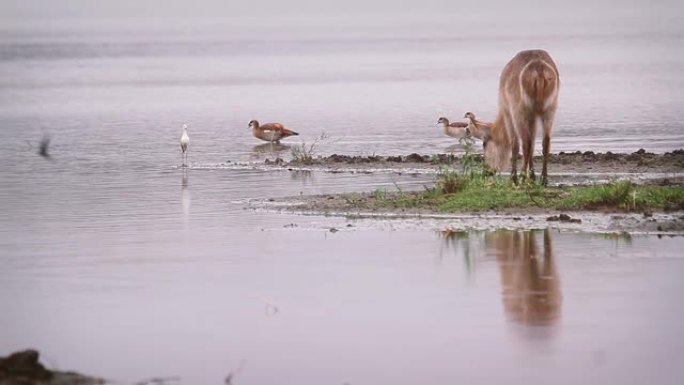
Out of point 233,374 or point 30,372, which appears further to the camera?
point 233,374

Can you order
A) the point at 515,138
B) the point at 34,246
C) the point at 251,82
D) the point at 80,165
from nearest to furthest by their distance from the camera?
the point at 34,246 < the point at 515,138 < the point at 80,165 < the point at 251,82

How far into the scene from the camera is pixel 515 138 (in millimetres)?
18953

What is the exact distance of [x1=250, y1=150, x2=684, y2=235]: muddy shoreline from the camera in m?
15.9

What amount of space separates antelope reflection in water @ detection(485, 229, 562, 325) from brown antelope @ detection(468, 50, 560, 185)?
2914 millimetres

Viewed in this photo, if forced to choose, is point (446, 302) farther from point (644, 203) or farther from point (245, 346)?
point (644, 203)

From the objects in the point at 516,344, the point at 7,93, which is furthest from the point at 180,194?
the point at 7,93

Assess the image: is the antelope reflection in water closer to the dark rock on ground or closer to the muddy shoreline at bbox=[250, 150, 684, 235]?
the muddy shoreline at bbox=[250, 150, 684, 235]

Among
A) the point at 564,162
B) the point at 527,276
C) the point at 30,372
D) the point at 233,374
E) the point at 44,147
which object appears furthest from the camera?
the point at 44,147

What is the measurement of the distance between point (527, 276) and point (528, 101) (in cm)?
519

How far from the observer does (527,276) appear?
1334 centimetres

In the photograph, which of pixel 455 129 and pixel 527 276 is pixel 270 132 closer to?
pixel 455 129

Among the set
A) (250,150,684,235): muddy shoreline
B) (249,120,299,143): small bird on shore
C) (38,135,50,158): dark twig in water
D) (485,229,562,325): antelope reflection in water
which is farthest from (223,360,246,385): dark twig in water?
(249,120,299,143): small bird on shore

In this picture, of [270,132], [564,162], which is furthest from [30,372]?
[270,132]

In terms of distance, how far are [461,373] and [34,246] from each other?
21.5ft
